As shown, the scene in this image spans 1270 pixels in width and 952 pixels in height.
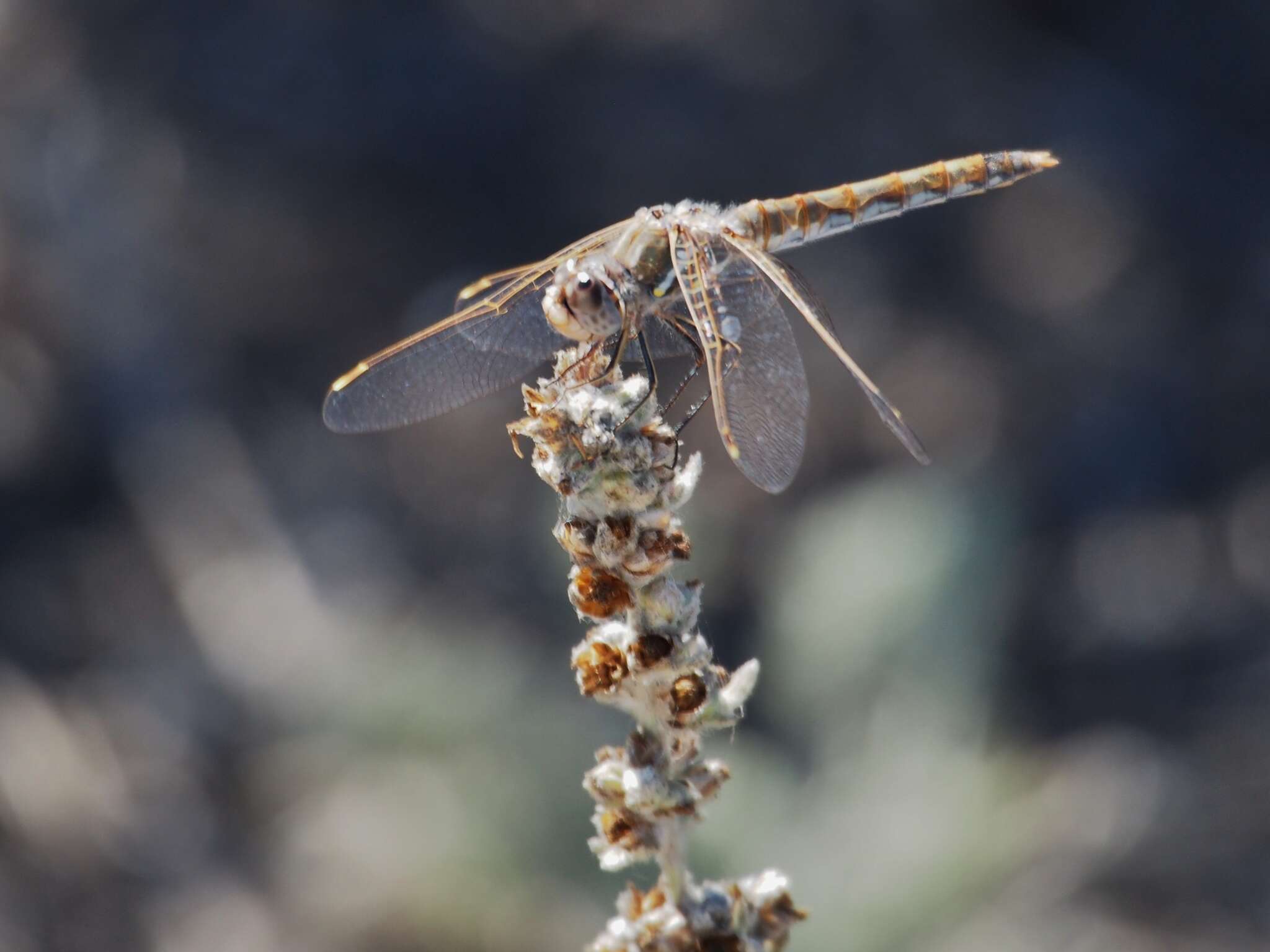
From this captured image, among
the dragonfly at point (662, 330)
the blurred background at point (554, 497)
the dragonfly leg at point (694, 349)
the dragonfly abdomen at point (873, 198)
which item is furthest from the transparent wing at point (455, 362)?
the blurred background at point (554, 497)

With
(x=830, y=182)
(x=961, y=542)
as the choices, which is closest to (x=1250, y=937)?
(x=961, y=542)

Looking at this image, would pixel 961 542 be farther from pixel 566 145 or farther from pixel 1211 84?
pixel 1211 84

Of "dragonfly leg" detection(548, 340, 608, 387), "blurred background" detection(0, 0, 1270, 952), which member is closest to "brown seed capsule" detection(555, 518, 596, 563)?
"dragonfly leg" detection(548, 340, 608, 387)

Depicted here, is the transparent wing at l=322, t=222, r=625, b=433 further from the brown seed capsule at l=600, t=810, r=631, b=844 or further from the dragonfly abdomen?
the brown seed capsule at l=600, t=810, r=631, b=844

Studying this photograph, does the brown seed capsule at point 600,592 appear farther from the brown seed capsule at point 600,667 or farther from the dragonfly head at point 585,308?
the dragonfly head at point 585,308

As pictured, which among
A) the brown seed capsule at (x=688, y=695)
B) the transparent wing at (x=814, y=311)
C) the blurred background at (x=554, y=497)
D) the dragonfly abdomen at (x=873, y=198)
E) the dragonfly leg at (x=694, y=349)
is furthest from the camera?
the blurred background at (x=554, y=497)

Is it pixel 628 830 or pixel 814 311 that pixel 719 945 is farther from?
pixel 814 311
